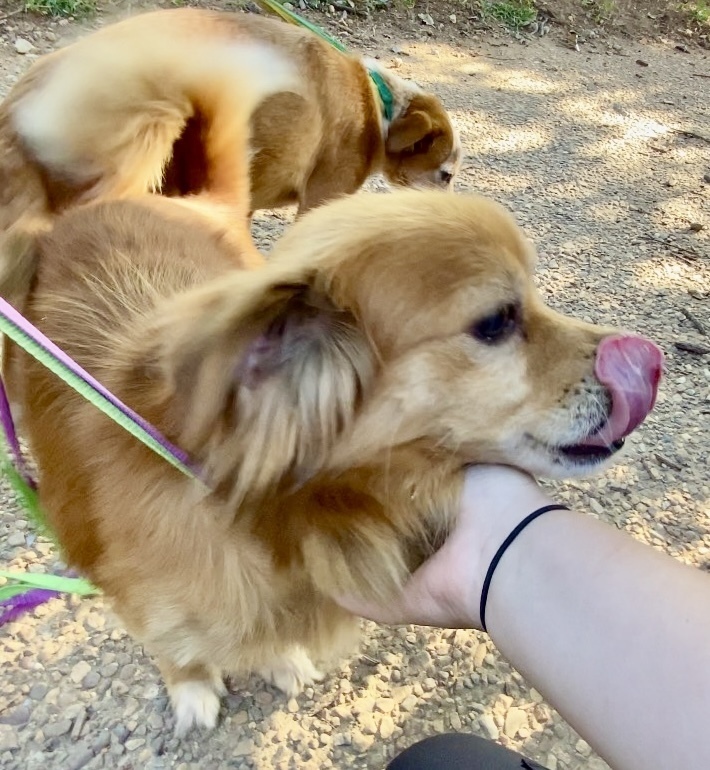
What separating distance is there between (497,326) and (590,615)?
49 cm

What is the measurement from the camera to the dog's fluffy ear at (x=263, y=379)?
1.06 m

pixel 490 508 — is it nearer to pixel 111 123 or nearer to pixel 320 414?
pixel 320 414

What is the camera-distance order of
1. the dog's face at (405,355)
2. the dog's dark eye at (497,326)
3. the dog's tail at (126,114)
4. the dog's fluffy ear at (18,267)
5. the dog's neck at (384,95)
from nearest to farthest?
the dog's face at (405,355), the dog's dark eye at (497,326), the dog's fluffy ear at (18,267), the dog's tail at (126,114), the dog's neck at (384,95)

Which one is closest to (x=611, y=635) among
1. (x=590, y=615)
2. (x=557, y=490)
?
(x=590, y=615)

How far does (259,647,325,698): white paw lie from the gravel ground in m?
0.03

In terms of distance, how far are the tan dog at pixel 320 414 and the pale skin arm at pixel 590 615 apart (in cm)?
7

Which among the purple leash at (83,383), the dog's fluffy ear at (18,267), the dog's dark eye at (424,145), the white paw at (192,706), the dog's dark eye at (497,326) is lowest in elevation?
the white paw at (192,706)

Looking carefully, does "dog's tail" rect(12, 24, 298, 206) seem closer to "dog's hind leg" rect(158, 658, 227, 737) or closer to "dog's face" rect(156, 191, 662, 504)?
"dog's face" rect(156, 191, 662, 504)

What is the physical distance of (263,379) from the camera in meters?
1.11

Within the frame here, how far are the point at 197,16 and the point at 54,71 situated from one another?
0.91 metres

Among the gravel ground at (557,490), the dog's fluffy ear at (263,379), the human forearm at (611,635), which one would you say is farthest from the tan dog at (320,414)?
the gravel ground at (557,490)

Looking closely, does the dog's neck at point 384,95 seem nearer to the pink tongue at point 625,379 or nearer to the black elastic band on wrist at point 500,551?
the pink tongue at point 625,379

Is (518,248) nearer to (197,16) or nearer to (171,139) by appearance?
(171,139)

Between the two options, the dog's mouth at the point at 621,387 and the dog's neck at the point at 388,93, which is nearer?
the dog's mouth at the point at 621,387
